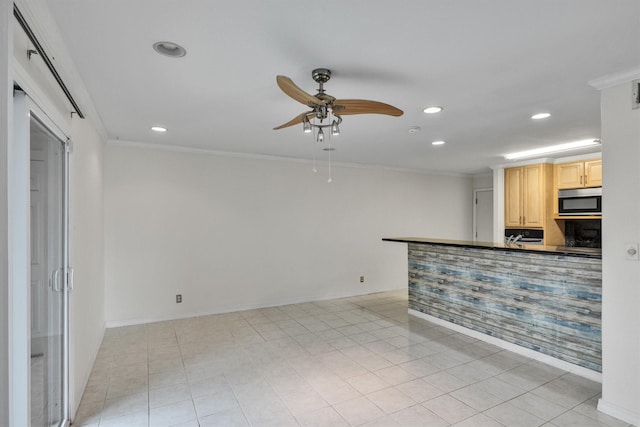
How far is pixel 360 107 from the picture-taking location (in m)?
2.23

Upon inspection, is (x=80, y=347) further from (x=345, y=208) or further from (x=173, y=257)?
(x=345, y=208)

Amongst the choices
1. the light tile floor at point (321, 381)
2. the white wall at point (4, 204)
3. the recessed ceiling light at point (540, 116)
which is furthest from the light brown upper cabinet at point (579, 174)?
the white wall at point (4, 204)

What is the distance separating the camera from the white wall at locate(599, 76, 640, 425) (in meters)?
2.20

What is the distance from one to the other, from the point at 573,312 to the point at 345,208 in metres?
3.61

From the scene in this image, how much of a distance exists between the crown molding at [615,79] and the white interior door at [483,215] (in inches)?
201

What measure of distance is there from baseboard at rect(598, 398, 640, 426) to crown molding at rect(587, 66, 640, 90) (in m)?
2.24

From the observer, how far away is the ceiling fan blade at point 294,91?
180 cm

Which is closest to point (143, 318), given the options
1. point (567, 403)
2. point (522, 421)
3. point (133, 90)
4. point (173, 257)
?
point (173, 257)

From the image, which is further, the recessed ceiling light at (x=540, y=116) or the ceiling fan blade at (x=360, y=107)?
the recessed ceiling light at (x=540, y=116)

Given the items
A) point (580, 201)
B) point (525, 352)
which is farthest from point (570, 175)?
point (525, 352)

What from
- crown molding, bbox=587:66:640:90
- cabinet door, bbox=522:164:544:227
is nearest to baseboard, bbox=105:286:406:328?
cabinet door, bbox=522:164:544:227

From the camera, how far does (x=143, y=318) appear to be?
4410 mm

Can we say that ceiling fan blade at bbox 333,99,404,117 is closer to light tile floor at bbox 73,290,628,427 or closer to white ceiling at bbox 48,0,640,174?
white ceiling at bbox 48,0,640,174

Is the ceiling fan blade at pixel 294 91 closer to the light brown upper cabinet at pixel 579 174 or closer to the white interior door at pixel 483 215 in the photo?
the light brown upper cabinet at pixel 579 174
